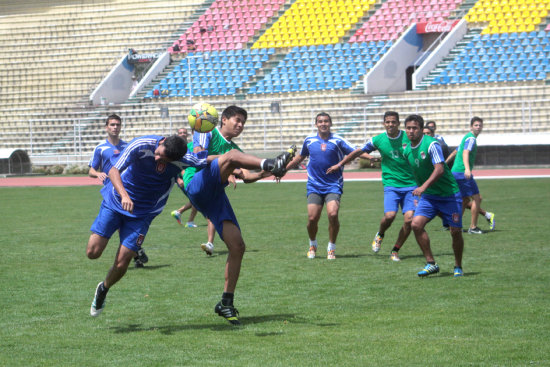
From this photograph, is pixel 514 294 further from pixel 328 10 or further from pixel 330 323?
pixel 328 10

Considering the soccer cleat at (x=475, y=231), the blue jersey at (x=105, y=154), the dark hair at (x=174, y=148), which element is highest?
the dark hair at (x=174, y=148)

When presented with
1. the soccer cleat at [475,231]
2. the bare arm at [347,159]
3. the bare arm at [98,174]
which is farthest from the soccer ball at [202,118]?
the soccer cleat at [475,231]

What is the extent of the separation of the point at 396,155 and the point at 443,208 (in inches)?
81.7

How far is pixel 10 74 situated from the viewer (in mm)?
45844

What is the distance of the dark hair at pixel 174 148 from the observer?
24.4 feet

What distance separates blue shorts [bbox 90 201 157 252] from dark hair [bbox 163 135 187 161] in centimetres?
79

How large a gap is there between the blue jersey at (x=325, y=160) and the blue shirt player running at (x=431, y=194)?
219cm

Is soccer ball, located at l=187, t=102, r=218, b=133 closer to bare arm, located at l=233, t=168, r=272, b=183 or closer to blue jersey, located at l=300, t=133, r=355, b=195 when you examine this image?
bare arm, located at l=233, t=168, r=272, b=183

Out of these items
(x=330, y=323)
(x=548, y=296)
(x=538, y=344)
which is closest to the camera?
(x=538, y=344)

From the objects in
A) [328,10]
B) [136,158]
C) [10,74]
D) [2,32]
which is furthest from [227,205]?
→ [2,32]

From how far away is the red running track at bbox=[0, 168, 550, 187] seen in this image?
29.4m

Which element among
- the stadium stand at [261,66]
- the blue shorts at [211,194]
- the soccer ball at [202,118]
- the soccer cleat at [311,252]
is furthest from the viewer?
the stadium stand at [261,66]

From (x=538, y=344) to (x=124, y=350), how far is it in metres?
3.18

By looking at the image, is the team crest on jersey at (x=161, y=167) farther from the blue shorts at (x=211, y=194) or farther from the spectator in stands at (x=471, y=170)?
the spectator in stands at (x=471, y=170)
